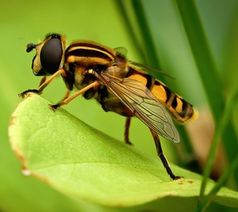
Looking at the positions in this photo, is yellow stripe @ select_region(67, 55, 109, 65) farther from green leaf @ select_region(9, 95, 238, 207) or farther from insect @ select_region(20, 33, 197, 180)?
green leaf @ select_region(9, 95, 238, 207)

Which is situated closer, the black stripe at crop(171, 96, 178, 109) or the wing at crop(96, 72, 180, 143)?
the wing at crop(96, 72, 180, 143)

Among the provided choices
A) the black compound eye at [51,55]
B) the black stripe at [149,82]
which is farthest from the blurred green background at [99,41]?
the black compound eye at [51,55]

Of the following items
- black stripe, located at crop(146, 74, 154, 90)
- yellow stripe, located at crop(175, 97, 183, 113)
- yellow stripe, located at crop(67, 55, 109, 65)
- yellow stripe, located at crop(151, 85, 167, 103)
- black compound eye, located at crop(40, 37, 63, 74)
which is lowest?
yellow stripe, located at crop(175, 97, 183, 113)

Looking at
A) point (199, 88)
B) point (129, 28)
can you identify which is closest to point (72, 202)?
point (129, 28)

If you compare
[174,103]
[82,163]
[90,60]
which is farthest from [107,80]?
[82,163]

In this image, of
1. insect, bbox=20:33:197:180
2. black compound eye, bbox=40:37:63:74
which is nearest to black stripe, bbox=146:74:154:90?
insect, bbox=20:33:197:180

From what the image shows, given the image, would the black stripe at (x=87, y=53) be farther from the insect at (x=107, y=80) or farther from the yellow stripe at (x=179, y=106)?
the yellow stripe at (x=179, y=106)

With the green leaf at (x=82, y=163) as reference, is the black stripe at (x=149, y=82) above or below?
below
